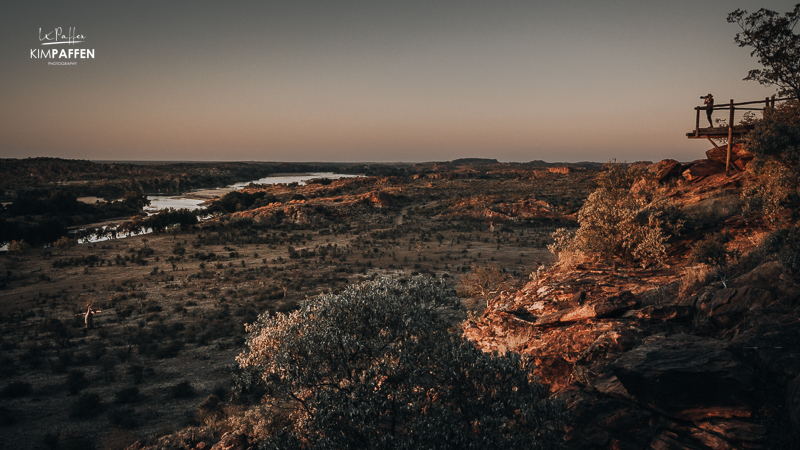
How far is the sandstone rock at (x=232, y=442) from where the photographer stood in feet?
28.0

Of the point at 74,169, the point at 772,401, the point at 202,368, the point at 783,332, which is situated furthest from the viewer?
the point at 74,169

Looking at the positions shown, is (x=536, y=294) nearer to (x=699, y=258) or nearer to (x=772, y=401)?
(x=699, y=258)

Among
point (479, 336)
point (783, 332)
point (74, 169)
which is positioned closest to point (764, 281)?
point (783, 332)

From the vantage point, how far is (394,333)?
7301 millimetres

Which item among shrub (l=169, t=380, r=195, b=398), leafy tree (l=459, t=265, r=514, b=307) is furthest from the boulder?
shrub (l=169, t=380, r=195, b=398)

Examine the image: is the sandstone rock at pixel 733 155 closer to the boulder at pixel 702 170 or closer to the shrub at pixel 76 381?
the boulder at pixel 702 170

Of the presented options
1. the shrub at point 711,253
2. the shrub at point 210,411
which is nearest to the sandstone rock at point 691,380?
the shrub at point 711,253

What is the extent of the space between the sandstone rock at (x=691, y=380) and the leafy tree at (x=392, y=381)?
1.41m

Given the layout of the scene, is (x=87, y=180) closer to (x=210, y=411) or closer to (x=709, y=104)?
(x=210, y=411)

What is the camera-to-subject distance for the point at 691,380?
5.28 metres

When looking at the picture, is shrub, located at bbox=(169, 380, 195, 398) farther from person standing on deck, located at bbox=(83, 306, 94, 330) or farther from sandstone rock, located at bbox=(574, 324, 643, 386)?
sandstone rock, located at bbox=(574, 324, 643, 386)

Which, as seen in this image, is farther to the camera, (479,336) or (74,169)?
(74,169)

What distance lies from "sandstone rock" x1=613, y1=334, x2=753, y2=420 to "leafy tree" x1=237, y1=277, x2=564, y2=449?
141 centimetres

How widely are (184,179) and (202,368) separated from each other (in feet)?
372
